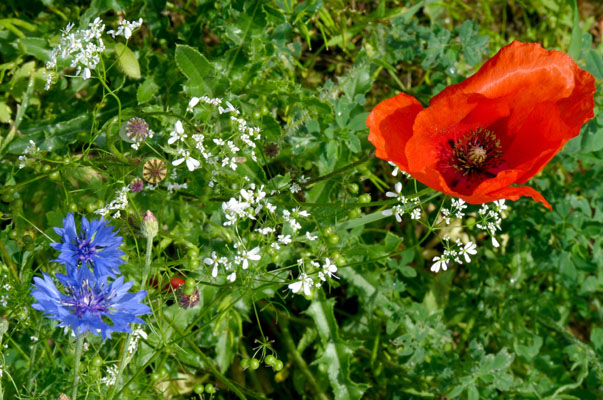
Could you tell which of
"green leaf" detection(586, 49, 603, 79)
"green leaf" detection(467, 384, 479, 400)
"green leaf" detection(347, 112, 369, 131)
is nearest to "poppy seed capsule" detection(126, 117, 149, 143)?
"green leaf" detection(347, 112, 369, 131)

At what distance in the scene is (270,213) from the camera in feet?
7.01

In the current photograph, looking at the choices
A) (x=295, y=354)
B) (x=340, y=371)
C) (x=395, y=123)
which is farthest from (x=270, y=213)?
(x=295, y=354)

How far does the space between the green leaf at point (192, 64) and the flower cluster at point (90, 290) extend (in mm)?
Result: 866

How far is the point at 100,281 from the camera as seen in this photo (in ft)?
5.58

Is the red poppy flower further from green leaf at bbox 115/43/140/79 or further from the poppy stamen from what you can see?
green leaf at bbox 115/43/140/79

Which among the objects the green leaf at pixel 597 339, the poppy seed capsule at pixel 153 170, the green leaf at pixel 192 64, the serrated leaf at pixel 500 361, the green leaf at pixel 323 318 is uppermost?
the green leaf at pixel 192 64

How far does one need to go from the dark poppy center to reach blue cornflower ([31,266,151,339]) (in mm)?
1231

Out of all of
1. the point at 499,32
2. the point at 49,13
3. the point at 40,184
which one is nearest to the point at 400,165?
the point at 40,184

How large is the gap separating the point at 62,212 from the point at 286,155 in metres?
0.96

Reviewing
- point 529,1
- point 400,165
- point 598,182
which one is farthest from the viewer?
point 529,1

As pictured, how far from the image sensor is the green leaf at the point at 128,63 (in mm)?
2582

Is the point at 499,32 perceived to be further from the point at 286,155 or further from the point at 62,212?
the point at 62,212

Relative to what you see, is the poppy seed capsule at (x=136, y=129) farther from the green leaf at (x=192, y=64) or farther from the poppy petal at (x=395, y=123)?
the poppy petal at (x=395, y=123)

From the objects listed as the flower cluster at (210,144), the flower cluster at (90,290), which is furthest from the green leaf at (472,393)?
the flower cluster at (90,290)
